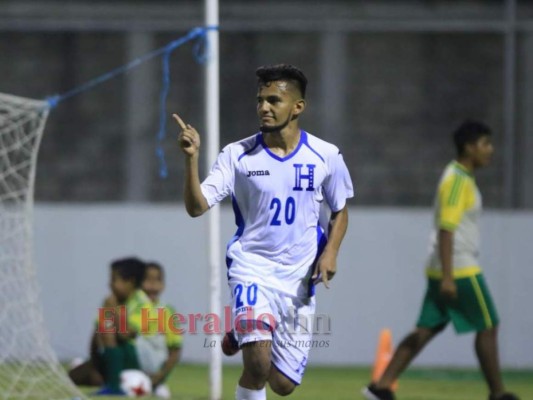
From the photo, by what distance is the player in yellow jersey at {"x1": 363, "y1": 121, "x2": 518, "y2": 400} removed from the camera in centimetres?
920

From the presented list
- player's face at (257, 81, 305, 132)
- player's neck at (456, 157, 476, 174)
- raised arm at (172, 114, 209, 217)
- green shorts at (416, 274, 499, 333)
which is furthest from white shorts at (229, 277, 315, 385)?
player's neck at (456, 157, 476, 174)

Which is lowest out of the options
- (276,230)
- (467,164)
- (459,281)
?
(459,281)

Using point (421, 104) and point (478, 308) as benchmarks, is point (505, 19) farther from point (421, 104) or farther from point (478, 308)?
point (478, 308)

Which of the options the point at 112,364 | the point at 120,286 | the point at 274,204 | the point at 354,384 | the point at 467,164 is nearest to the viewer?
the point at 274,204

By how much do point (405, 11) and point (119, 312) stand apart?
14.5 feet

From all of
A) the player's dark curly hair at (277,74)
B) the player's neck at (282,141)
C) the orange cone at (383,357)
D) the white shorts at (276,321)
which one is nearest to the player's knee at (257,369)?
the white shorts at (276,321)

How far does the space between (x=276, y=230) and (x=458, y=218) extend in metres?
2.32

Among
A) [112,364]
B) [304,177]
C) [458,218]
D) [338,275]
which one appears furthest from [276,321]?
[338,275]

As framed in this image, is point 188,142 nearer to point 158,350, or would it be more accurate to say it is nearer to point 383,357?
point 158,350

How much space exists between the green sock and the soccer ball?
45 millimetres

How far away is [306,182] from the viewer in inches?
287

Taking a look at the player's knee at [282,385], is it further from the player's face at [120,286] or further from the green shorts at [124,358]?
the player's face at [120,286]

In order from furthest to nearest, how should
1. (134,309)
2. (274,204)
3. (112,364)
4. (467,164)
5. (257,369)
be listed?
(134,309) < (112,364) < (467,164) < (274,204) < (257,369)

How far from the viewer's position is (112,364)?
10133 mm
